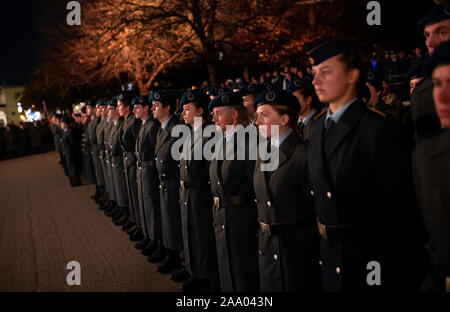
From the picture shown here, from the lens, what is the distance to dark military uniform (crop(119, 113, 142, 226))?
22.3 ft

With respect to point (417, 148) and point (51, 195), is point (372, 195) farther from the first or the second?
point (51, 195)

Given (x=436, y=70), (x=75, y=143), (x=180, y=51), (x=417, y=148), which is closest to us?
(x=436, y=70)

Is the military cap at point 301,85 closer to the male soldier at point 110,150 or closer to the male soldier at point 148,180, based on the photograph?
the male soldier at point 148,180

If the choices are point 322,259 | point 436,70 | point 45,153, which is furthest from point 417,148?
point 45,153

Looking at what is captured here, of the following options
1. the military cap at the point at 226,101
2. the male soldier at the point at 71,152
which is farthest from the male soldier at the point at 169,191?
the male soldier at the point at 71,152

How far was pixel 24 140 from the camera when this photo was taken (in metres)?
26.5

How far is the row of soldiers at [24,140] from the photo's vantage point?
25.9 metres

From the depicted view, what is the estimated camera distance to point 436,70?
6.06 feet

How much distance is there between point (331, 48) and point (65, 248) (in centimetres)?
603

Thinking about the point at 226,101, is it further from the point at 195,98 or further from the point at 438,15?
the point at 438,15

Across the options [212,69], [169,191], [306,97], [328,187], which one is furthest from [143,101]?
[212,69]

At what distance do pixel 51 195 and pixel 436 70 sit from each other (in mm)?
11924

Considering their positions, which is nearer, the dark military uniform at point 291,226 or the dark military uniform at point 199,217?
the dark military uniform at point 291,226

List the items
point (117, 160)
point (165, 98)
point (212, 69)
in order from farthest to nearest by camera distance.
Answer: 1. point (212, 69)
2. point (117, 160)
3. point (165, 98)
